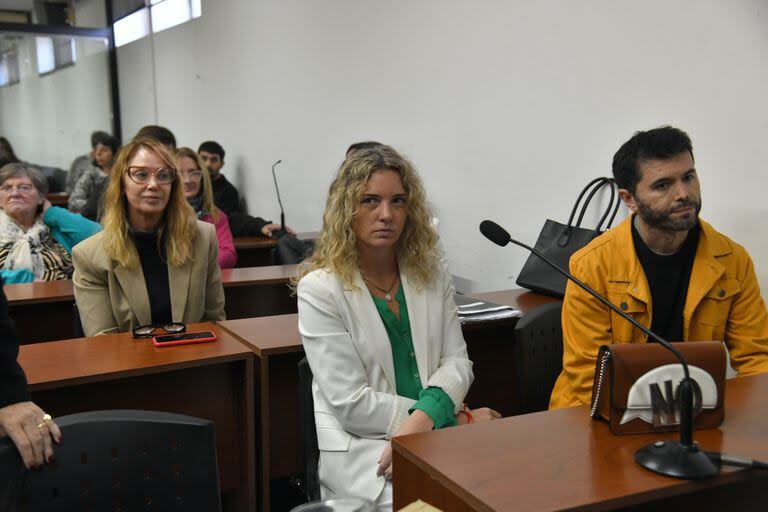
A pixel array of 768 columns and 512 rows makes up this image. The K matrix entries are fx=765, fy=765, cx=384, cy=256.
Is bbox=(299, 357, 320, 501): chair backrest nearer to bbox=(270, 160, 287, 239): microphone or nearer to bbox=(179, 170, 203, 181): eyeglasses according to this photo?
bbox=(179, 170, 203, 181): eyeglasses

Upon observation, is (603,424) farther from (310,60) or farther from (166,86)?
(166,86)

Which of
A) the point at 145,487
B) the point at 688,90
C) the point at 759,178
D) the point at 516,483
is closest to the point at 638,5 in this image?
the point at 688,90

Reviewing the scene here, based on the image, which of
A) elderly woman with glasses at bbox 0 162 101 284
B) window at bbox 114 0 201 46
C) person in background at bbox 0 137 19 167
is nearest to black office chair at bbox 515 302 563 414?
elderly woman with glasses at bbox 0 162 101 284

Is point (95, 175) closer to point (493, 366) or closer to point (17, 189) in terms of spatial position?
point (17, 189)

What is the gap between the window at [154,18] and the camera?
735 cm

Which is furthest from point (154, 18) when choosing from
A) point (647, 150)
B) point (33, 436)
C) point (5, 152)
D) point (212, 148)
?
point (33, 436)

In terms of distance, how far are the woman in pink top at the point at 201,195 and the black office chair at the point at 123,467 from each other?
9.73 feet

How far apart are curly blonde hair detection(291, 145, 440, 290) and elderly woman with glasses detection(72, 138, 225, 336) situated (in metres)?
0.82

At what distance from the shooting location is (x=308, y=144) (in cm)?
561

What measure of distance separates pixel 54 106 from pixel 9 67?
1.98 ft

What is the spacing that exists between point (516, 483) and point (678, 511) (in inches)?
14.4

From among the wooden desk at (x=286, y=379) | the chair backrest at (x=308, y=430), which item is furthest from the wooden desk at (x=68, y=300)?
the chair backrest at (x=308, y=430)

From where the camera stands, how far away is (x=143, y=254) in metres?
2.71

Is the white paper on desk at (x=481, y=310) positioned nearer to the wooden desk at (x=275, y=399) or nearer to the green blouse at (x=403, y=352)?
the wooden desk at (x=275, y=399)
